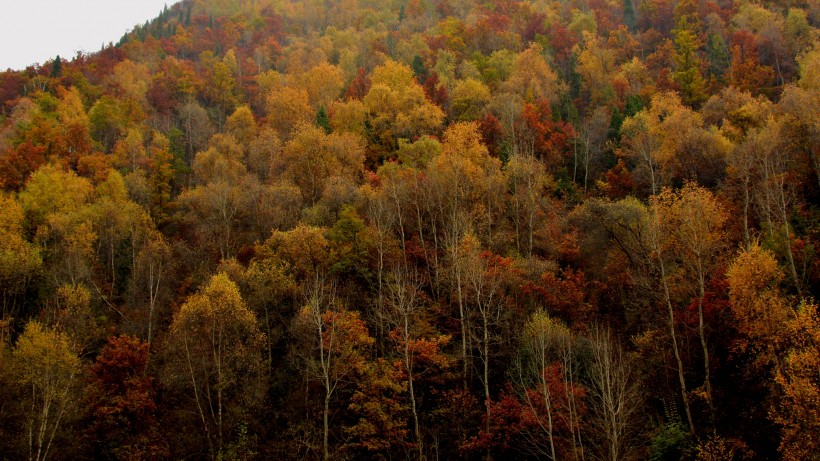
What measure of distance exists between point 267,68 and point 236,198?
5952 cm

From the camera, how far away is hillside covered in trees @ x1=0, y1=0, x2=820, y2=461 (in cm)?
2944

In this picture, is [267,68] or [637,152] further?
[267,68]

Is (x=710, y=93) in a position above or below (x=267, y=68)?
below

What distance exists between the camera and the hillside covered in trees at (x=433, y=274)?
29.4 metres

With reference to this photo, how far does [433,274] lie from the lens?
132ft

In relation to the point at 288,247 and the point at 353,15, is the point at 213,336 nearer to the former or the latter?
the point at 288,247

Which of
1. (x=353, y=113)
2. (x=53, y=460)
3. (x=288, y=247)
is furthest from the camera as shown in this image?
(x=353, y=113)

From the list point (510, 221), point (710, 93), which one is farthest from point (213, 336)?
point (710, 93)

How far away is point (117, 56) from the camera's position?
102812 millimetres

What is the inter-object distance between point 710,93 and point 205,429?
201 feet

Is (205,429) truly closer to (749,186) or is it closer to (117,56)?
(749,186)

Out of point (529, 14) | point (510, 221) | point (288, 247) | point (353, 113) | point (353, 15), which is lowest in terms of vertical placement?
point (510, 221)

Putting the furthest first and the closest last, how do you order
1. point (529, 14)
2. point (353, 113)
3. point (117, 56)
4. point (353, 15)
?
point (353, 15), point (117, 56), point (529, 14), point (353, 113)

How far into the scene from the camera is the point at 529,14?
316 ft
